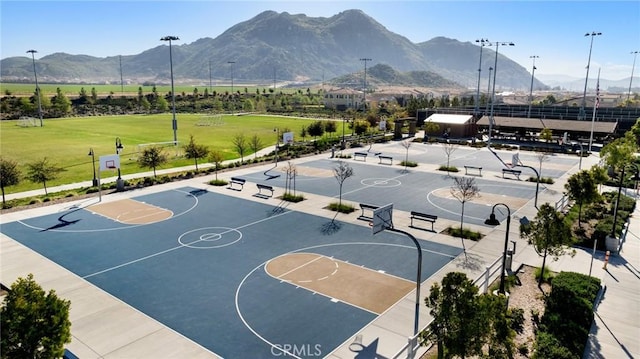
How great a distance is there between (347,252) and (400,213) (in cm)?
842

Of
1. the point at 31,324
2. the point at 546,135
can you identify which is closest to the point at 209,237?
the point at 31,324

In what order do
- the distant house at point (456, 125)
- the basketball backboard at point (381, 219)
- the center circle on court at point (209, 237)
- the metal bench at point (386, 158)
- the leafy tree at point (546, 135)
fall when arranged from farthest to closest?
the distant house at point (456, 125) < the leafy tree at point (546, 135) < the metal bench at point (386, 158) < the center circle on court at point (209, 237) < the basketball backboard at point (381, 219)

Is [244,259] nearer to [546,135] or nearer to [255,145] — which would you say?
[255,145]

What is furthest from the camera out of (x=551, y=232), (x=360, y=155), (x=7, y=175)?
(x=360, y=155)

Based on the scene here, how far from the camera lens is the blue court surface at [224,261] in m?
16.2

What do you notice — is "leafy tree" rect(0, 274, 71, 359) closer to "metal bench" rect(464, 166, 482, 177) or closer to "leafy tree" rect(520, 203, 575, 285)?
"leafy tree" rect(520, 203, 575, 285)

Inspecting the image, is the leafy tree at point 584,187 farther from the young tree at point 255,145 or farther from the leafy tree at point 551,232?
the young tree at point 255,145

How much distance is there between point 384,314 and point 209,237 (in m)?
12.4

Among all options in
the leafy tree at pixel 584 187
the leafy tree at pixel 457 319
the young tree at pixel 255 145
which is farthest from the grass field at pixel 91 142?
the leafy tree at pixel 457 319

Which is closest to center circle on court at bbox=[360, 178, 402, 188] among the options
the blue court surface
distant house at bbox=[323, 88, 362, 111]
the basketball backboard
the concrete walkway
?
the blue court surface

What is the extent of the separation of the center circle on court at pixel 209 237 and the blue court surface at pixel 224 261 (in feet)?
0.19

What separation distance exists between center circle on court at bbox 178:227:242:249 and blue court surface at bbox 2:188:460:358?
6cm

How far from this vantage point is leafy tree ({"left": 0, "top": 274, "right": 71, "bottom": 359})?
413 inches

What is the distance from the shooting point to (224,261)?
72.9 ft
